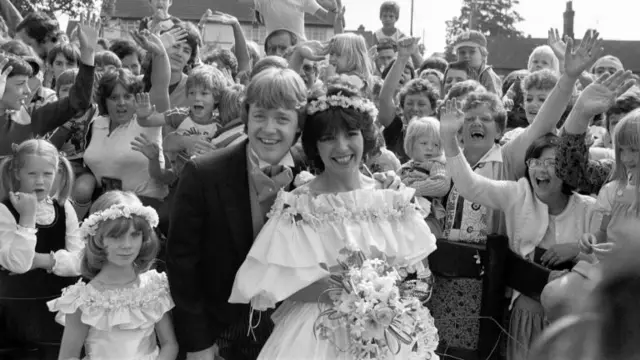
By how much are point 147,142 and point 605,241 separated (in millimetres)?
3233

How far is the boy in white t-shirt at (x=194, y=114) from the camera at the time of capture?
18.9ft

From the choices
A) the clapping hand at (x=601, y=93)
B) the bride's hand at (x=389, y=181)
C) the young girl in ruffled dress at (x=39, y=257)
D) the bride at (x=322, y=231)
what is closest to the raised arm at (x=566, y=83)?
the clapping hand at (x=601, y=93)

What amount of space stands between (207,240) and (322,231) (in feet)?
1.84

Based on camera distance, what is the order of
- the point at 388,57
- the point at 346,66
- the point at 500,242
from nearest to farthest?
the point at 500,242, the point at 346,66, the point at 388,57

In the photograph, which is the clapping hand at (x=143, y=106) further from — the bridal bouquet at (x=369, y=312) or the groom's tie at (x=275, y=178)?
the bridal bouquet at (x=369, y=312)

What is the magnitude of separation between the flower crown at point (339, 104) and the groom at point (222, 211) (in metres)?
0.07

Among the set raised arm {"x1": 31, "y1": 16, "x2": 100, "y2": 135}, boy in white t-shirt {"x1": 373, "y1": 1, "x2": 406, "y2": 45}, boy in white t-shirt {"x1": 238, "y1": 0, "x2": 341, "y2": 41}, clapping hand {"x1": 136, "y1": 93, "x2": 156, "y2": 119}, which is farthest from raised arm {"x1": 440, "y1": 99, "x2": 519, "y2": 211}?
boy in white t-shirt {"x1": 373, "y1": 1, "x2": 406, "y2": 45}

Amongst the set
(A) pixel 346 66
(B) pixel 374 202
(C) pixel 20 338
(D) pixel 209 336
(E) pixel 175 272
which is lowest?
(C) pixel 20 338

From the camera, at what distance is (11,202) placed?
201 inches

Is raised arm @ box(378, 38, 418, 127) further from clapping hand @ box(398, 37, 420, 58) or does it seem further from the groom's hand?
the groom's hand

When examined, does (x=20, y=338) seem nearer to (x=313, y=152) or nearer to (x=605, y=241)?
(x=313, y=152)

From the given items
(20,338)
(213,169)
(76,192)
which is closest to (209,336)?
(213,169)

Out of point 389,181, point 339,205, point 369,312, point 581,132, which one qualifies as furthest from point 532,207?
point 369,312

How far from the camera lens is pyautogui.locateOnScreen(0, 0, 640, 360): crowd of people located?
3.69 m
